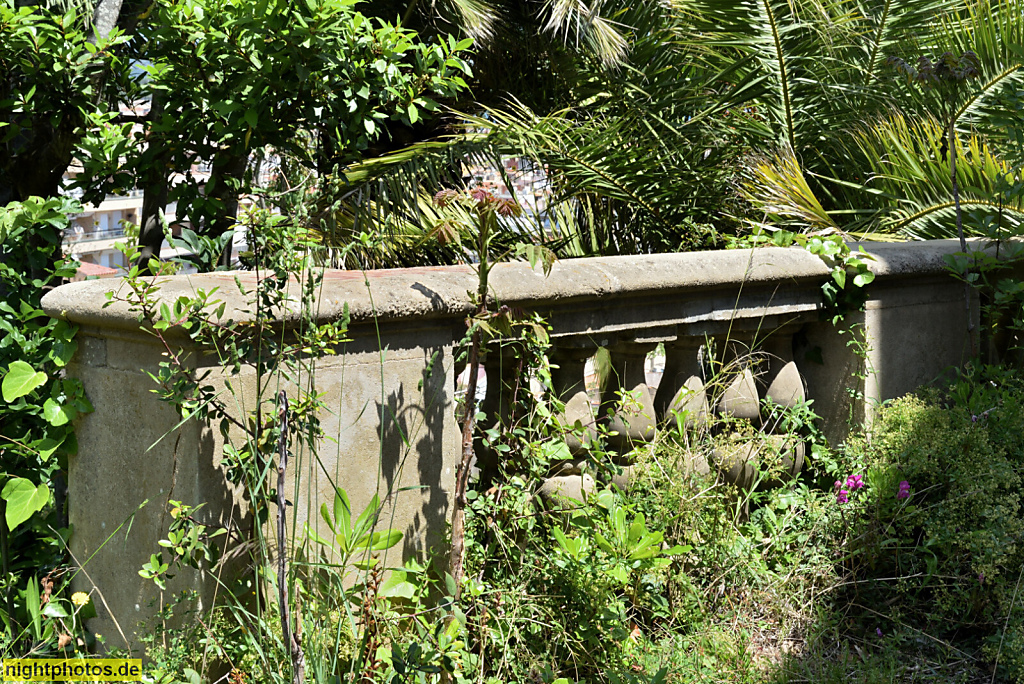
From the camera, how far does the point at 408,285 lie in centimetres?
214

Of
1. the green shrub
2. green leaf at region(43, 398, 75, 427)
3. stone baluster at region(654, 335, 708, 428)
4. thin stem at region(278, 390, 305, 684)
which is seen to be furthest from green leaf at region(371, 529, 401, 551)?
the green shrub

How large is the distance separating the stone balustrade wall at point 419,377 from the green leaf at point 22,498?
0.10 meters

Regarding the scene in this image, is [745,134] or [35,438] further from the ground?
[745,134]

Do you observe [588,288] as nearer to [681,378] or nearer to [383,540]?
[681,378]

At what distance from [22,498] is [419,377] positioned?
3.12ft

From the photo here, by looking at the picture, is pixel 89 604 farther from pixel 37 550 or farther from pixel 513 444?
pixel 513 444

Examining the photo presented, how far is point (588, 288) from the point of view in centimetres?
242

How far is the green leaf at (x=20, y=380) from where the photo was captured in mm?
1976

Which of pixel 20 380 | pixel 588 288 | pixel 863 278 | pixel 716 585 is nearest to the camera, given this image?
pixel 20 380

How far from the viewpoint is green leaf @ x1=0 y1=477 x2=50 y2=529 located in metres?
2.01

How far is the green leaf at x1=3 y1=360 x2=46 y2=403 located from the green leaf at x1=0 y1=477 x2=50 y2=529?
0.70ft

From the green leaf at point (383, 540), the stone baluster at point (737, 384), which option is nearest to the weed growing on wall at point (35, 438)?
the green leaf at point (383, 540)

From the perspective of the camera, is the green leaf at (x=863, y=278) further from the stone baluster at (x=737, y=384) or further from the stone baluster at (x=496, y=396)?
the stone baluster at (x=496, y=396)

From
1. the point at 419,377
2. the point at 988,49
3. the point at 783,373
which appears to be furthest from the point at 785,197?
the point at 419,377
